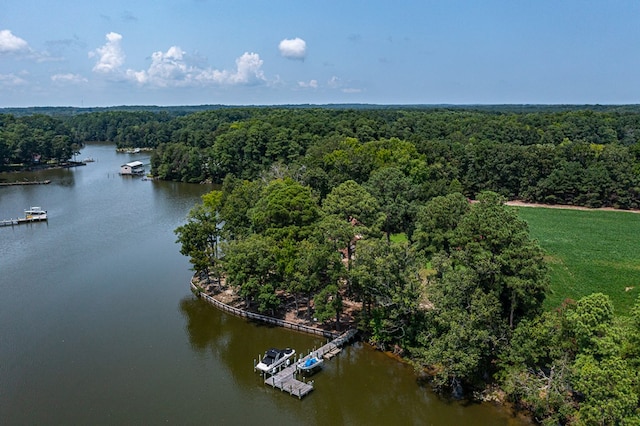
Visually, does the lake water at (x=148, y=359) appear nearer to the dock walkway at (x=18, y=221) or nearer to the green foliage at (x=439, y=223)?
the green foliage at (x=439, y=223)

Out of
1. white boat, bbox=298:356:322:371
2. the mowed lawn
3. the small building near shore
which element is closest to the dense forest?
white boat, bbox=298:356:322:371

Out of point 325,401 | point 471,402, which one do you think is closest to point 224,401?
point 325,401

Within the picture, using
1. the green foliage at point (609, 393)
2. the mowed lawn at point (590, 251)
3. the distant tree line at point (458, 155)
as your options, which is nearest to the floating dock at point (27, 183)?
the distant tree line at point (458, 155)

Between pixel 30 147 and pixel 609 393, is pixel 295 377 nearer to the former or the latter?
pixel 609 393

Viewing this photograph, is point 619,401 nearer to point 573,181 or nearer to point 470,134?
point 573,181

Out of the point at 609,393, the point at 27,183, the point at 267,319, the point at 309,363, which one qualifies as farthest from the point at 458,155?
the point at 27,183

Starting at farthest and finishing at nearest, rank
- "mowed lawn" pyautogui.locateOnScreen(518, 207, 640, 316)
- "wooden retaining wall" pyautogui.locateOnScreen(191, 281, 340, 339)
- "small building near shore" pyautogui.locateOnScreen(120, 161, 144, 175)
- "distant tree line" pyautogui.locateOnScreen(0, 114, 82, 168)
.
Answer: "distant tree line" pyautogui.locateOnScreen(0, 114, 82, 168)
"small building near shore" pyautogui.locateOnScreen(120, 161, 144, 175)
"mowed lawn" pyautogui.locateOnScreen(518, 207, 640, 316)
"wooden retaining wall" pyautogui.locateOnScreen(191, 281, 340, 339)

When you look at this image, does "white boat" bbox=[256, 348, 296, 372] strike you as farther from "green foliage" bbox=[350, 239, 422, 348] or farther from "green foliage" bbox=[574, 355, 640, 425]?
"green foliage" bbox=[574, 355, 640, 425]
